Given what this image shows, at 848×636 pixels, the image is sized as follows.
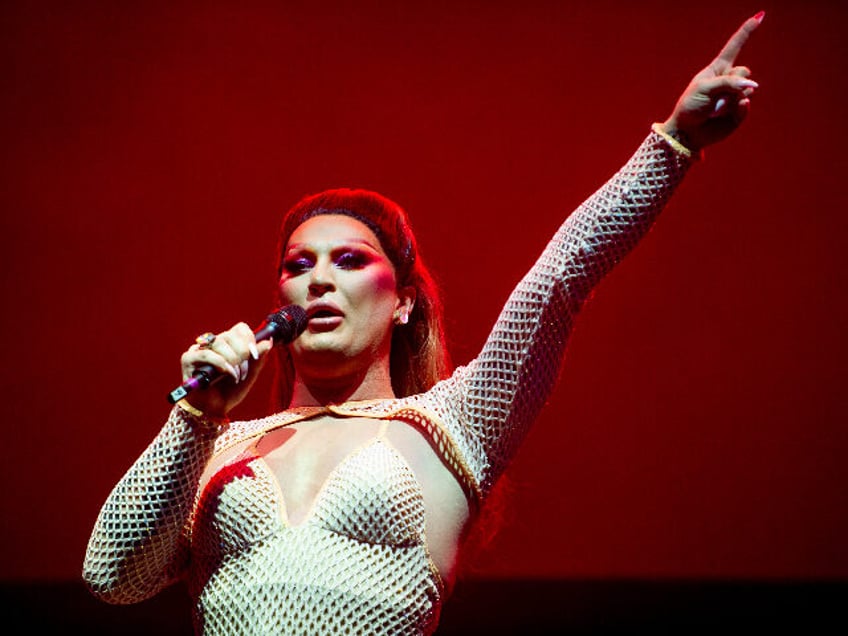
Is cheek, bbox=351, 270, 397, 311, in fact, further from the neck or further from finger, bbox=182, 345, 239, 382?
finger, bbox=182, 345, 239, 382

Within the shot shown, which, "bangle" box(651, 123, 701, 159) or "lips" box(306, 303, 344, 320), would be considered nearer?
"bangle" box(651, 123, 701, 159)

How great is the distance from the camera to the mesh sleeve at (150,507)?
1.53m

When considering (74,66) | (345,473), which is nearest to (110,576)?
(345,473)

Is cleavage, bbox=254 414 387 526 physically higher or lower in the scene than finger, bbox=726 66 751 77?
lower

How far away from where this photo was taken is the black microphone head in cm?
158

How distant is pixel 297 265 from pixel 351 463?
43 centimetres

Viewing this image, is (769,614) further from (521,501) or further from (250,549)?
(250,549)

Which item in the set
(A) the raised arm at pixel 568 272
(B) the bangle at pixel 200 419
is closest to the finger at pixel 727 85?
(A) the raised arm at pixel 568 272

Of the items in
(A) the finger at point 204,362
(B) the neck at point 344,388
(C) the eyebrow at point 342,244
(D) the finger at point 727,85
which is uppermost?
(D) the finger at point 727,85

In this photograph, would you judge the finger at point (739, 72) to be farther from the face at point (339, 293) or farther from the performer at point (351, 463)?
the face at point (339, 293)

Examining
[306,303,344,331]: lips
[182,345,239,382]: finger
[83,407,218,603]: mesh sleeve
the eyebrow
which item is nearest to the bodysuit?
[83,407,218,603]: mesh sleeve

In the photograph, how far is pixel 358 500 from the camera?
1.56 metres

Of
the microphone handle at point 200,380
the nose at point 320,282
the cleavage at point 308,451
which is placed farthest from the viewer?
the nose at point 320,282

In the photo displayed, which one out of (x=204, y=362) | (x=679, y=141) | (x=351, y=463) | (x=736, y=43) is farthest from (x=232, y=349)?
(x=736, y=43)
